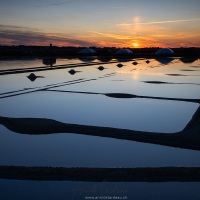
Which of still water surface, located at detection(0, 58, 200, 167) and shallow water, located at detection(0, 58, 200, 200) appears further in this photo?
still water surface, located at detection(0, 58, 200, 167)

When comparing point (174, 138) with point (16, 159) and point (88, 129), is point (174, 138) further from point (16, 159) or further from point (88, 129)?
point (16, 159)

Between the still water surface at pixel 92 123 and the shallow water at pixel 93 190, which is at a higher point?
the shallow water at pixel 93 190

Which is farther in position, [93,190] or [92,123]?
[92,123]

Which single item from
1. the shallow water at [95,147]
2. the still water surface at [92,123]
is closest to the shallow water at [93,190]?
the shallow water at [95,147]

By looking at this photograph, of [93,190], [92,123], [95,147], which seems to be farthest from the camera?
[92,123]

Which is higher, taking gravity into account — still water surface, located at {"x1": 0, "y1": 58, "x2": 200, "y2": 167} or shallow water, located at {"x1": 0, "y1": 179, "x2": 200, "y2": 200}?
shallow water, located at {"x1": 0, "y1": 179, "x2": 200, "y2": 200}

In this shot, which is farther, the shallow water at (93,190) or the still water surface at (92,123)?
the still water surface at (92,123)

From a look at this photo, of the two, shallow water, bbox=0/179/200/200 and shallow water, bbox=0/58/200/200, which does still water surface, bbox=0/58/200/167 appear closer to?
shallow water, bbox=0/58/200/200

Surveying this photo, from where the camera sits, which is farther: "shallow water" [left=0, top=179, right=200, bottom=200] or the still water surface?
the still water surface

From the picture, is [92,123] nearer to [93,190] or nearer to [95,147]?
[95,147]

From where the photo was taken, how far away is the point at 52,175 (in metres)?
2.73

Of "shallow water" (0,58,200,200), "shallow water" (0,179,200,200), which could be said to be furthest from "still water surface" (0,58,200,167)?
"shallow water" (0,179,200,200)

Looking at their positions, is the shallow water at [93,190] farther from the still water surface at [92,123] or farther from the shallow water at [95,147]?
the still water surface at [92,123]

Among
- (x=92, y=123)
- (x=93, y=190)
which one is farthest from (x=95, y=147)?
(x=92, y=123)
